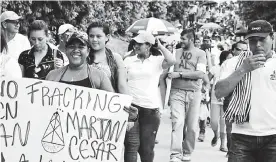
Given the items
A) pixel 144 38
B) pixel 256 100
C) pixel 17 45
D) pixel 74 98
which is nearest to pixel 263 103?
pixel 256 100

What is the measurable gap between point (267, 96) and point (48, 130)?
171 centimetres

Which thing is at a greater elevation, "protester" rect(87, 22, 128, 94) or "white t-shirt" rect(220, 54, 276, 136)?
"protester" rect(87, 22, 128, 94)

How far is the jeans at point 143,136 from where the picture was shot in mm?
6664

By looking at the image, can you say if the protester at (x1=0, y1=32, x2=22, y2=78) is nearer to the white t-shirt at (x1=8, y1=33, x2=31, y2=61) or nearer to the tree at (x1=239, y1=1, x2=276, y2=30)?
the white t-shirt at (x1=8, y1=33, x2=31, y2=61)

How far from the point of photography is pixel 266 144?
4957 mm

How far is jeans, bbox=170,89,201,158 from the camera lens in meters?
9.05

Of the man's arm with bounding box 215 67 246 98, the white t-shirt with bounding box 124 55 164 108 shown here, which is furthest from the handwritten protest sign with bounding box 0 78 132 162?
the white t-shirt with bounding box 124 55 164 108

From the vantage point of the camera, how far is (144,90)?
710cm

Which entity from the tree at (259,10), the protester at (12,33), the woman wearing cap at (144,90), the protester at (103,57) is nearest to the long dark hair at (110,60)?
the protester at (103,57)

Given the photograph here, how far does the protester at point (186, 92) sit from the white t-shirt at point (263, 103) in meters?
4.04

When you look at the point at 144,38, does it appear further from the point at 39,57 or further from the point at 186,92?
the point at 186,92

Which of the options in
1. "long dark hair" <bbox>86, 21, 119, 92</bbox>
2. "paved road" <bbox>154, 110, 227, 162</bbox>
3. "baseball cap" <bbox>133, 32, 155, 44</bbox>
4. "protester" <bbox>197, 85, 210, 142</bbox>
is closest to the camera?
"long dark hair" <bbox>86, 21, 119, 92</bbox>

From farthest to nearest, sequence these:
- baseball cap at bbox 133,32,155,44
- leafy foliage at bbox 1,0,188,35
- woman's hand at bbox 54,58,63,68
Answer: leafy foliage at bbox 1,0,188,35
baseball cap at bbox 133,32,155,44
woman's hand at bbox 54,58,63,68

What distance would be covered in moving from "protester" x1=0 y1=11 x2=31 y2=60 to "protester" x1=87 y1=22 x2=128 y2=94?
72.9 inches
